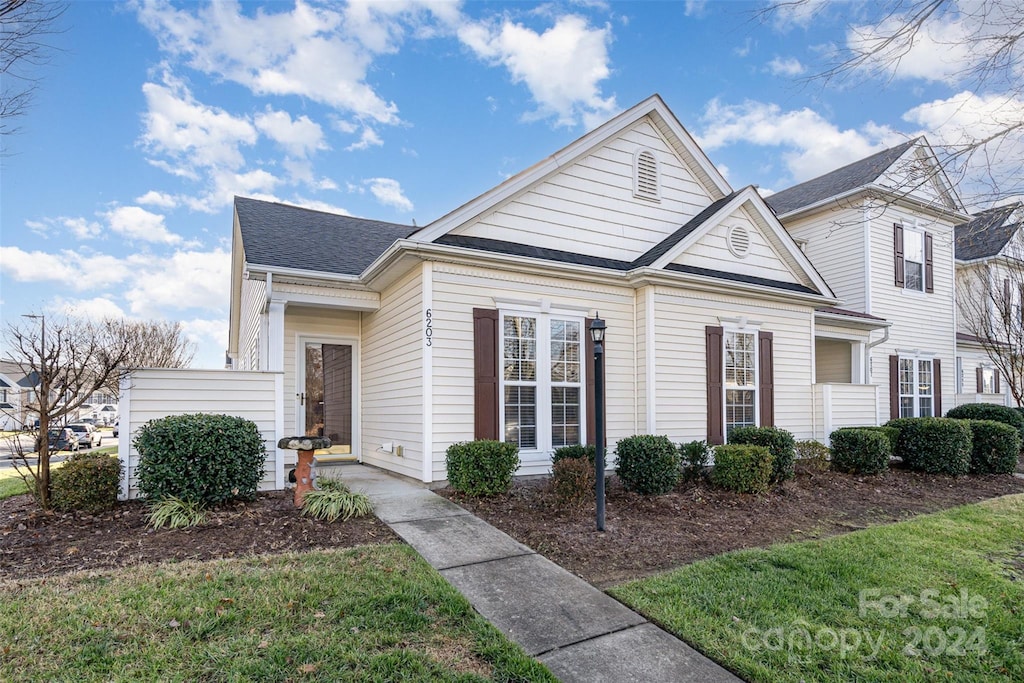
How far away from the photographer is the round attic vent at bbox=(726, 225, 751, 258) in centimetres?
977

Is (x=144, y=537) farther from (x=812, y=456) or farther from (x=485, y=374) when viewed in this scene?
(x=812, y=456)

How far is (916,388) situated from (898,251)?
365 centimetres

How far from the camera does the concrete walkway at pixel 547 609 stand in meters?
2.99

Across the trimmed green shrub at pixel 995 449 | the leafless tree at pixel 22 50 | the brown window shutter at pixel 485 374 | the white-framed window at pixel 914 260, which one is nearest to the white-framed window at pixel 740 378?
the trimmed green shrub at pixel 995 449

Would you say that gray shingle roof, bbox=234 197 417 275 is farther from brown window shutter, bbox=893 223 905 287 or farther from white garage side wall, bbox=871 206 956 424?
brown window shutter, bbox=893 223 905 287

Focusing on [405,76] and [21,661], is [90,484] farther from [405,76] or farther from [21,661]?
[405,76]

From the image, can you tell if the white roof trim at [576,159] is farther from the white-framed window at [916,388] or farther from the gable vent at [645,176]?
the white-framed window at [916,388]

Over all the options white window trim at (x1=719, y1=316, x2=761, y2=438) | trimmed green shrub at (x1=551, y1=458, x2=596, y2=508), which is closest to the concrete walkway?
trimmed green shrub at (x1=551, y1=458, x2=596, y2=508)

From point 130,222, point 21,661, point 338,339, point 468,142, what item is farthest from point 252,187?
point 21,661

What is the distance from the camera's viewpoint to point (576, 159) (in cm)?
888

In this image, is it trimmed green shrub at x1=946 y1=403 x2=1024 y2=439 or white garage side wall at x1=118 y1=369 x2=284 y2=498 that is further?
trimmed green shrub at x1=946 y1=403 x2=1024 y2=439

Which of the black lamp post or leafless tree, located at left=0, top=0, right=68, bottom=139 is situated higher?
leafless tree, located at left=0, top=0, right=68, bottom=139

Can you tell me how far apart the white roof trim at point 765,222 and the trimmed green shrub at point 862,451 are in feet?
9.33

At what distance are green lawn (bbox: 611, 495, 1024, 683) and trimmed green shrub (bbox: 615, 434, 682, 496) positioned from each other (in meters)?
1.99
